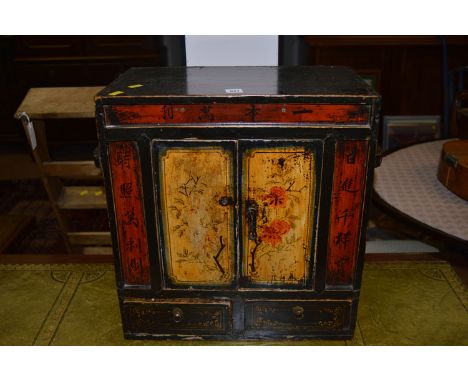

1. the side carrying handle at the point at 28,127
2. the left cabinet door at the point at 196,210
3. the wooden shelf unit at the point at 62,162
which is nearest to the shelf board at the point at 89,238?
the wooden shelf unit at the point at 62,162

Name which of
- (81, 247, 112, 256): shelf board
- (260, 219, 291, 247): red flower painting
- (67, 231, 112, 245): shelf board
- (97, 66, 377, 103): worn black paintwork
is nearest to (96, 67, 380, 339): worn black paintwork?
(97, 66, 377, 103): worn black paintwork

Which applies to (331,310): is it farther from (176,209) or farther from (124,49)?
(124,49)

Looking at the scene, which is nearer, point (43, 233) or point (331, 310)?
point (331, 310)

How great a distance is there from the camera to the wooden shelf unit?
2.56 metres

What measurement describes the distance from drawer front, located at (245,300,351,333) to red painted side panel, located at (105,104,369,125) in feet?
2.56

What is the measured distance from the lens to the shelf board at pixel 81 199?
2963 millimetres

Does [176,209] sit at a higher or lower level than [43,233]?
higher

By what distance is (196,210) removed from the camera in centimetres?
186

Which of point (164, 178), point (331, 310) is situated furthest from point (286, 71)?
point (331, 310)

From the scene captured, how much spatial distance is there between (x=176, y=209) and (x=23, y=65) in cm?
424

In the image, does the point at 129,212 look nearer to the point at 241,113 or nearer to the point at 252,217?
the point at 252,217

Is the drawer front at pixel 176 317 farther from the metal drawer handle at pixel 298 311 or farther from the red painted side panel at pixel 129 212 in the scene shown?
the metal drawer handle at pixel 298 311

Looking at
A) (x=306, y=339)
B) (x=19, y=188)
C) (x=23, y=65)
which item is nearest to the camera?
(x=306, y=339)

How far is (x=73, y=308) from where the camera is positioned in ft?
7.68
